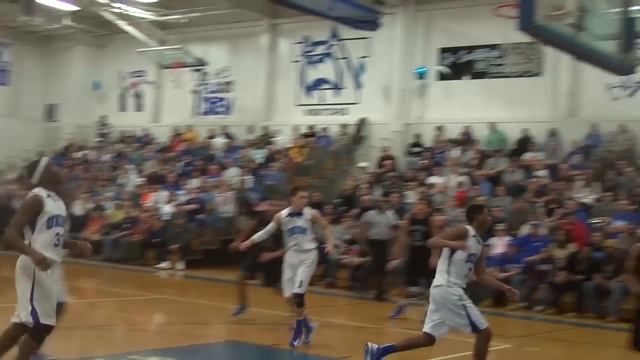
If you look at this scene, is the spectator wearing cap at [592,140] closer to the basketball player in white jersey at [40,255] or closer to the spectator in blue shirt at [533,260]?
the spectator in blue shirt at [533,260]

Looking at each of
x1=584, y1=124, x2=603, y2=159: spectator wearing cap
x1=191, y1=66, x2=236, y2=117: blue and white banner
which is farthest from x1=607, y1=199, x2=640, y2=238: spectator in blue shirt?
x1=191, y1=66, x2=236, y2=117: blue and white banner

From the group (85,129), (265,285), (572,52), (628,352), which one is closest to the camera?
(628,352)

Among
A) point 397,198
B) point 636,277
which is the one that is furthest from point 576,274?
point 397,198

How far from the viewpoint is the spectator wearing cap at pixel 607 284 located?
13125mm

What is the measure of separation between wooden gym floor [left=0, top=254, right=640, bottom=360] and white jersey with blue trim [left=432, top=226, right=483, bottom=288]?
6.26 ft

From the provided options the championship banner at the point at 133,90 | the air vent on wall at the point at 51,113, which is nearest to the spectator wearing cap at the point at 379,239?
the championship banner at the point at 133,90

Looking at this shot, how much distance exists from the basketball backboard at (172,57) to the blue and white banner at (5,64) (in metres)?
6.23

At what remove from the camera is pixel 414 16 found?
22.2 meters

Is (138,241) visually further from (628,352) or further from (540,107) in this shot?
(628,352)

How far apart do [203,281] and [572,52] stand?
8.79m

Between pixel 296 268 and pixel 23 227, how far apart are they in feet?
13.5

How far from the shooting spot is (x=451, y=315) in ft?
23.9

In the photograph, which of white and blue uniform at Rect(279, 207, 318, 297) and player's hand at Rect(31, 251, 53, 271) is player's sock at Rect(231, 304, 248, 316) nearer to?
white and blue uniform at Rect(279, 207, 318, 297)

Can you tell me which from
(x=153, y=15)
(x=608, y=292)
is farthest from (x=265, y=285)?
(x=153, y=15)
